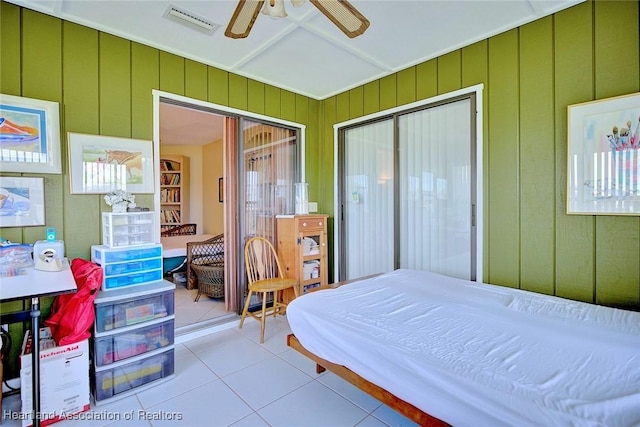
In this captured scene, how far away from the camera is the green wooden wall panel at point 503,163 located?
2.55 meters

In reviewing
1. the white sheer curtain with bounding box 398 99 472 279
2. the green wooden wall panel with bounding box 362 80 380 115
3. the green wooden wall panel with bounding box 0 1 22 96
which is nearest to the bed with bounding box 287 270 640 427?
the white sheer curtain with bounding box 398 99 472 279

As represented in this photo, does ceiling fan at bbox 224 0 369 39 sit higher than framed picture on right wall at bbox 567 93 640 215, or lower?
higher

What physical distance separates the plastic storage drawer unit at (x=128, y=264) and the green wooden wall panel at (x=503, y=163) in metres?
2.79

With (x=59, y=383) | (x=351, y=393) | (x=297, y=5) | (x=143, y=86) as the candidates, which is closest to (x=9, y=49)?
(x=143, y=86)

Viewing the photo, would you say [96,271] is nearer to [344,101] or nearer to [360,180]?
[360,180]

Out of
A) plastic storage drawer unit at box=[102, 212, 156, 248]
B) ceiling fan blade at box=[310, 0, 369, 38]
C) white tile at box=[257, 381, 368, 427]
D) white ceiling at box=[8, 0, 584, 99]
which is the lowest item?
white tile at box=[257, 381, 368, 427]

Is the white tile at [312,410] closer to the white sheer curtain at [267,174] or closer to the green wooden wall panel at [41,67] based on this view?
the white sheer curtain at [267,174]

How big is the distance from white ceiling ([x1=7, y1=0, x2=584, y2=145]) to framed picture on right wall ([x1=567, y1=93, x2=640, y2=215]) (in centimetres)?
83

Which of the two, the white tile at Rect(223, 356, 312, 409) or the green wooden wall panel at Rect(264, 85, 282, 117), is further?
the green wooden wall panel at Rect(264, 85, 282, 117)

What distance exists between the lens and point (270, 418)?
190cm

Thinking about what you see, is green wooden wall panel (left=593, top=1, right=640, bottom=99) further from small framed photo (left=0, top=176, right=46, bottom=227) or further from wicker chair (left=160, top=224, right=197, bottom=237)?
wicker chair (left=160, top=224, right=197, bottom=237)

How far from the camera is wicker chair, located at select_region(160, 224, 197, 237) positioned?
6.15 m

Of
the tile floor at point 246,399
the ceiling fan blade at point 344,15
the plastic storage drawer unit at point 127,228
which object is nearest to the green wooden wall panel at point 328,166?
the tile floor at point 246,399

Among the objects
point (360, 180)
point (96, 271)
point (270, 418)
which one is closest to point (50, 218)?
point (96, 271)
